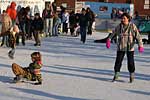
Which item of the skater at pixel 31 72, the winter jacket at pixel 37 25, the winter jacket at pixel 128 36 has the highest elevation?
the winter jacket at pixel 128 36

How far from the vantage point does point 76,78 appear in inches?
473

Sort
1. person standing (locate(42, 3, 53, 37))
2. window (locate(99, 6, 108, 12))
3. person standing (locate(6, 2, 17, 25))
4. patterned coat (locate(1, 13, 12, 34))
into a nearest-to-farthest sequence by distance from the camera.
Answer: patterned coat (locate(1, 13, 12, 34)) < person standing (locate(6, 2, 17, 25)) < person standing (locate(42, 3, 53, 37)) < window (locate(99, 6, 108, 12))

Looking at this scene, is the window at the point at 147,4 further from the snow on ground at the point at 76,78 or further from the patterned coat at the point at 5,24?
the patterned coat at the point at 5,24

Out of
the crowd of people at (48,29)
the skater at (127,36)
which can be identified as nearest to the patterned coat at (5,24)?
the crowd of people at (48,29)

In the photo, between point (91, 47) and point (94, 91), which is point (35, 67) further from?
point (91, 47)

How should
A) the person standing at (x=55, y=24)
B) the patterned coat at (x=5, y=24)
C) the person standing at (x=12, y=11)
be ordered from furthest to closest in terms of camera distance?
the person standing at (x=55, y=24), the person standing at (x=12, y=11), the patterned coat at (x=5, y=24)

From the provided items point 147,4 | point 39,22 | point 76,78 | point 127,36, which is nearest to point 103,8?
point 39,22

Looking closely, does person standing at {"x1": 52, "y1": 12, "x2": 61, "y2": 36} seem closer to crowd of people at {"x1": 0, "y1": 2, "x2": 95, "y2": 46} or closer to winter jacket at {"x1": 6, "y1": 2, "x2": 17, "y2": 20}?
crowd of people at {"x1": 0, "y1": 2, "x2": 95, "y2": 46}

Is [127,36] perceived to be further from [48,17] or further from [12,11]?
[48,17]

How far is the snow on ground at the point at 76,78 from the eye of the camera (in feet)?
32.1

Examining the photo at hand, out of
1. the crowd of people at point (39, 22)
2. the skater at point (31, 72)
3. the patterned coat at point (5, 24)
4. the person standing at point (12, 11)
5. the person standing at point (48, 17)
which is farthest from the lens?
the person standing at point (48, 17)

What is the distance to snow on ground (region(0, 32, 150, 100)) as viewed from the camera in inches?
385

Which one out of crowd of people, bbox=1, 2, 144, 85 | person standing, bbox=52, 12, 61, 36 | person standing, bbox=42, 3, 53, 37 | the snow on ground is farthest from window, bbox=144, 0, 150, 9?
the snow on ground

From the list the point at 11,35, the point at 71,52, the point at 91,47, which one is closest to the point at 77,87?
the point at 11,35
